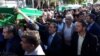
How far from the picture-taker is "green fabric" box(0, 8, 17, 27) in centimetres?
1065

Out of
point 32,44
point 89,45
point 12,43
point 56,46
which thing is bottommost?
point 56,46

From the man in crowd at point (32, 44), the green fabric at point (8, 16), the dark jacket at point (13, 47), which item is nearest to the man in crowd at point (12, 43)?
the dark jacket at point (13, 47)

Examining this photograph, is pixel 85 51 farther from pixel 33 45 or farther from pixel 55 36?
pixel 33 45

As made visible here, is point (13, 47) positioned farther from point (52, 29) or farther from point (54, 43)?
point (52, 29)

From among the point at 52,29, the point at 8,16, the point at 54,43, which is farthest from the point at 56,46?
the point at 8,16

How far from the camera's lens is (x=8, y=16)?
11227 millimetres

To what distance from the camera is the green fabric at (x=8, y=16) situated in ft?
34.9

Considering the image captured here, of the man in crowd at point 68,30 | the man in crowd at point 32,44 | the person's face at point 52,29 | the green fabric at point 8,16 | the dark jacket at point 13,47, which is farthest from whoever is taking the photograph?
the green fabric at point 8,16

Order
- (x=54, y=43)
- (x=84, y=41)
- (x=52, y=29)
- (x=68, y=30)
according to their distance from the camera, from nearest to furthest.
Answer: (x=84, y=41), (x=54, y=43), (x=52, y=29), (x=68, y=30)

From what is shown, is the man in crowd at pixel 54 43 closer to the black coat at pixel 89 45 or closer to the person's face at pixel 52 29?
the person's face at pixel 52 29

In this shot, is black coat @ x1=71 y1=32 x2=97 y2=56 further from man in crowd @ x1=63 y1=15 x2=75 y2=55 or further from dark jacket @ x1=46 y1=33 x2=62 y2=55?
man in crowd @ x1=63 y1=15 x2=75 y2=55

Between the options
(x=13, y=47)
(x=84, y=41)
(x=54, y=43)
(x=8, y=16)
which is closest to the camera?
(x=13, y=47)

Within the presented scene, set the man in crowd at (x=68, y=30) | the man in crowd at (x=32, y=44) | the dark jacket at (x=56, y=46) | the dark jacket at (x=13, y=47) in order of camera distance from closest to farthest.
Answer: the man in crowd at (x=32, y=44) → the dark jacket at (x=13, y=47) → the dark jacket at (x=56, y=46) → the man in crowd at (x=68, y=30)

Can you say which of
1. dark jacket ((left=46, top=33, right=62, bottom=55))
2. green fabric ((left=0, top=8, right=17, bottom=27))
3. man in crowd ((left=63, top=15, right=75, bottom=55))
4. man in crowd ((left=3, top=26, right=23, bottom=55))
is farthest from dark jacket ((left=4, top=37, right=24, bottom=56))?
green fabric ((left=0, top=8, right=17, bottom=27))
